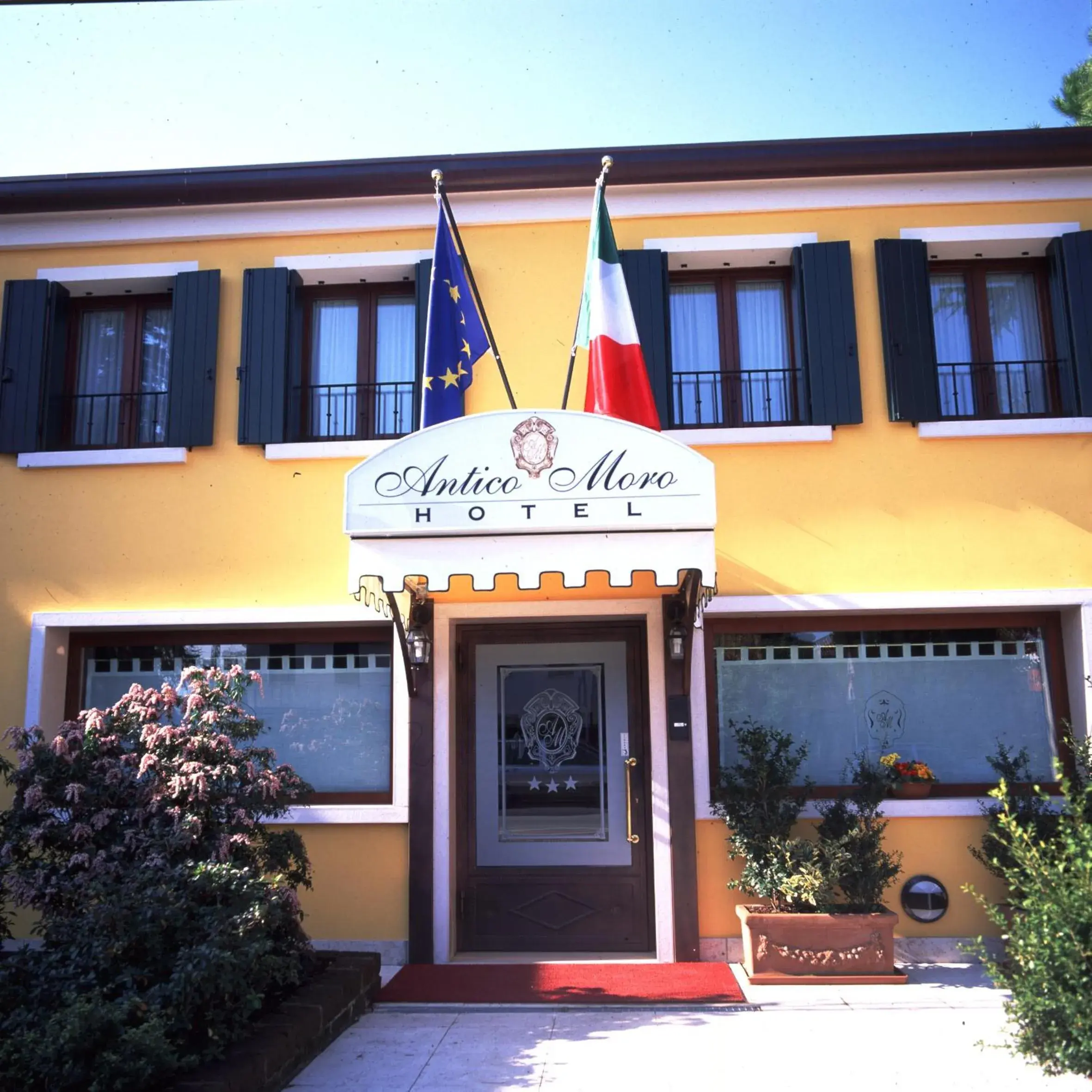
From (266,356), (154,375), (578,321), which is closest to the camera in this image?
(578,321)

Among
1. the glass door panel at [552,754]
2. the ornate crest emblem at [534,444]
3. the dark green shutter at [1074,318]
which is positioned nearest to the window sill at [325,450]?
the glass door panel at [552,754]

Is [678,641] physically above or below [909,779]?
above

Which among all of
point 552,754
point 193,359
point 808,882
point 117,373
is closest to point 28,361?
point 117,373

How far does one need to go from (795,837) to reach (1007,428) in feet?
14.0

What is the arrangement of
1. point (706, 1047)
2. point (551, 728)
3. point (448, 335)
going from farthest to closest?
point (551, 728) → point (448, 335) → point (706, 1047)

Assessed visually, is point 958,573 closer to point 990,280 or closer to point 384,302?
point 990,280

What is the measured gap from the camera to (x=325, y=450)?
10.4 metres

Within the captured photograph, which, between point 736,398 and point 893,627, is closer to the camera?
point 893,627

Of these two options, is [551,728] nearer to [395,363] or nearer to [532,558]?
[532,558]

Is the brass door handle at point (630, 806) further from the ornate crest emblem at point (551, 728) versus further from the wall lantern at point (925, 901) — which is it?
the wall lantern at point (925, 901)

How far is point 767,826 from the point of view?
9.13 meters

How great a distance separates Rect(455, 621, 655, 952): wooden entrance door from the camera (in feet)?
33.3

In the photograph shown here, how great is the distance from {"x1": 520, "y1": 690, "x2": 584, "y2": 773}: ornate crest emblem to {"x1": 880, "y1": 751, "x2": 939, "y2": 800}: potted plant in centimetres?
289

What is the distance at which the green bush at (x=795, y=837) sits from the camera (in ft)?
29.0
